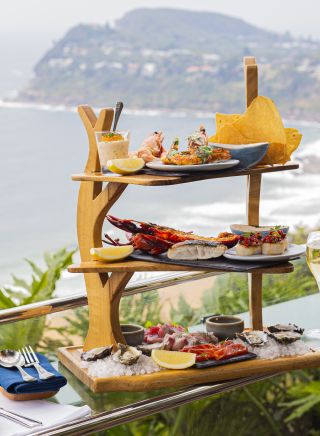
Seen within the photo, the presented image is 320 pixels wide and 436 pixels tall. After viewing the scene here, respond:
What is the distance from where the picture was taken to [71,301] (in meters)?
2.19

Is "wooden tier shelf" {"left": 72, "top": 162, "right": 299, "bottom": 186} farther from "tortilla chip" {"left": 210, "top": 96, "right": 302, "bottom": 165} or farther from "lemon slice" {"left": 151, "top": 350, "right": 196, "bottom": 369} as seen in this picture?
"lemon slice" {"left": 151, "top": 350, "right": 196, "bottom": 369}

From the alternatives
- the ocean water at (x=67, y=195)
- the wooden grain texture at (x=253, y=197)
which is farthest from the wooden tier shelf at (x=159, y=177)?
the ocean water at (x=67, y=195)

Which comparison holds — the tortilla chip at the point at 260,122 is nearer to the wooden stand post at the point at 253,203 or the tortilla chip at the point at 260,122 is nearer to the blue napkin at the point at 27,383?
the wooden stand post at the point at 253,203

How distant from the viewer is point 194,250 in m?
1.95

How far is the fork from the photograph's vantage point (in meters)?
1.89

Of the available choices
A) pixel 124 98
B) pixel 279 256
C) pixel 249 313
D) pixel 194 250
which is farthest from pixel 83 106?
pixel 124 98

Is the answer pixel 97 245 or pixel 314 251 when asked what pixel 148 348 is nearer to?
pixel 97 245

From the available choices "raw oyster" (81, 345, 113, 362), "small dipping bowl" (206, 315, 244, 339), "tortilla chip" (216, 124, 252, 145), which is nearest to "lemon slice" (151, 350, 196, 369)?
"raw oyster" (81, 345, 113, 362)

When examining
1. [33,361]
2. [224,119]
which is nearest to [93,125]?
[224,119]

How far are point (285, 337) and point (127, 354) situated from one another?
428 millimetres

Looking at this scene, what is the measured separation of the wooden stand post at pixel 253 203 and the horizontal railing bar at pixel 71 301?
0.16m

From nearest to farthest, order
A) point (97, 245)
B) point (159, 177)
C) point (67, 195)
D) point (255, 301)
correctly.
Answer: point (159, 177), point (97, 245), point (255, 301), point (67, 195)

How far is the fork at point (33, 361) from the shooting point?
1.89m

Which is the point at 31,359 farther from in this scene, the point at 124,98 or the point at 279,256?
the point at 124,98
